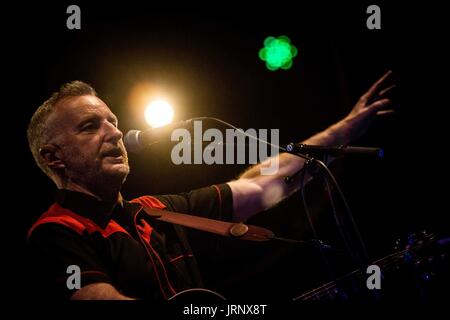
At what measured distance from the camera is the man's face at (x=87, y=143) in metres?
2.36

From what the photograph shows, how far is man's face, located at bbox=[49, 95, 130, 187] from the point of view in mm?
2361

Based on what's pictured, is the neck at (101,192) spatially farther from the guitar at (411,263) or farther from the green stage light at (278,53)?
the green stage light at (278,53)

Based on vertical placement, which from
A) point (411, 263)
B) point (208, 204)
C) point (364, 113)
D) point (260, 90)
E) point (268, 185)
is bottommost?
point (411, 263)

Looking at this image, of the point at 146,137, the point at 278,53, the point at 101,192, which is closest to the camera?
the point at 146,137

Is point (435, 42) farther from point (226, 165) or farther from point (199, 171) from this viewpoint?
point (199, 171)

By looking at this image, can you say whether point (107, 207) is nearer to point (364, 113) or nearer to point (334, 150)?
point (334, 150)

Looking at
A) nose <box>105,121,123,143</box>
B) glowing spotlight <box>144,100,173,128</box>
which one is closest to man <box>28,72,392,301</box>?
nose <box>105,121,123,143</box>

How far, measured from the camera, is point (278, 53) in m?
3.68

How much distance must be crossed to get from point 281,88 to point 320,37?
0.58 metres

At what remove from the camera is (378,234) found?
10.4ft

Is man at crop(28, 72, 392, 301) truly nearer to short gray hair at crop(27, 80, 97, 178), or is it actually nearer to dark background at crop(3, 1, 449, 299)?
short gray hair at crop(27, 80, 97, 178)

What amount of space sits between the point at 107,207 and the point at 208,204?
2.42ft

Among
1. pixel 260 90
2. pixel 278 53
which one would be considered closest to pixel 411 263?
pixel 260 90

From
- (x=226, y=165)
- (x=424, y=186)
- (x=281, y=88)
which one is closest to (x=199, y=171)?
(x=226, y=165)
